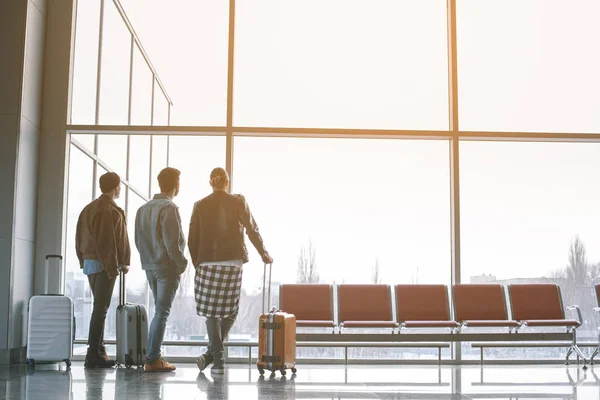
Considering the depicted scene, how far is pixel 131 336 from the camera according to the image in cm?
623

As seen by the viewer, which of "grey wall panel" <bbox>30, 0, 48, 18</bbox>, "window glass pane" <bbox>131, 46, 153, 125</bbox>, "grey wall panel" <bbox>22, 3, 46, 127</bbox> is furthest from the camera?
"window glass pane" <bbox>131, 46, 153, 125</bbox>

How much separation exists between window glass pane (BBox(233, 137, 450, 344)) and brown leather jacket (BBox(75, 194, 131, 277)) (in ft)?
5.77

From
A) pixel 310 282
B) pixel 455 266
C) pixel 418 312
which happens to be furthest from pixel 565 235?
pixel 310 282

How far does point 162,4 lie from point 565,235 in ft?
16.7

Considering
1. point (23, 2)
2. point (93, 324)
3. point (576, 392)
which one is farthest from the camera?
point (23, 2)

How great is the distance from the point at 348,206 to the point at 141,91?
2.79 metres

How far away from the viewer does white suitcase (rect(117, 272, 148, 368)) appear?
6.20 meters

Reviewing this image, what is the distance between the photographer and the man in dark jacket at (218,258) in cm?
573

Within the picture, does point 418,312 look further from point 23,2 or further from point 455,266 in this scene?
point 23,2

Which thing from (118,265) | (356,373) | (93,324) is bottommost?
(356,373)

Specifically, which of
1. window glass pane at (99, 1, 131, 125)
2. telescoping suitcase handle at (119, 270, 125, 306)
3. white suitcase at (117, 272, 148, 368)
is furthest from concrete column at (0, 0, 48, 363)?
white suitcase at (117, 272, 148, 368)

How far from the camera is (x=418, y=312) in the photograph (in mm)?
7500

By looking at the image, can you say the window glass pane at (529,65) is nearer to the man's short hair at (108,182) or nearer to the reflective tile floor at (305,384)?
the reflective tile floor at (305,384)

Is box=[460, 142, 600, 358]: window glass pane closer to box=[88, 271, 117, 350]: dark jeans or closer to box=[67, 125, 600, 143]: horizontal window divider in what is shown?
box=[67, 125, 600, 143]: horizontal window divider
